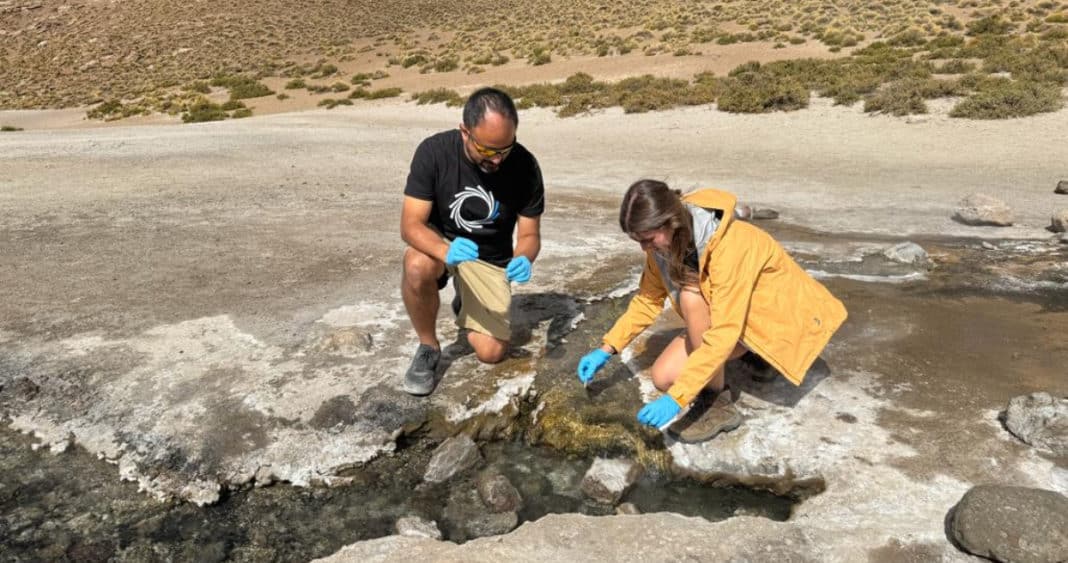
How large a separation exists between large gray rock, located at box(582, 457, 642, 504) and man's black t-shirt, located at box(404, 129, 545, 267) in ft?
3.74

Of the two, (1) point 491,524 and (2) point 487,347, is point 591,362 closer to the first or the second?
(2) point 487,347

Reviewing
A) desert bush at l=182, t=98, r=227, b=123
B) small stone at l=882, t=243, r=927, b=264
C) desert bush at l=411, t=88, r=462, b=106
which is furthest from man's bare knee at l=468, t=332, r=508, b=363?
desert bush at l=182, t=98, r=227, b=123

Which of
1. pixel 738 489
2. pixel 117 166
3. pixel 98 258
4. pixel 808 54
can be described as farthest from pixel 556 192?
pixel 808 54

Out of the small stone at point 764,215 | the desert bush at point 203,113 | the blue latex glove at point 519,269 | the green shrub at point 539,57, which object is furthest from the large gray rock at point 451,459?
the green shrub at point 539,57

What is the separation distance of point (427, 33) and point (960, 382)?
36.1m

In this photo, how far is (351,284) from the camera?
15.8 ft

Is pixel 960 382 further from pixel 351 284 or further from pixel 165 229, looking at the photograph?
pixel 165 229

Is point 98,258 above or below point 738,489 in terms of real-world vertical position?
above

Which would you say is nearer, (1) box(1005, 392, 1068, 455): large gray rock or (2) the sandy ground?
(1) box(1005, 392, 1068, 455): large gray rock

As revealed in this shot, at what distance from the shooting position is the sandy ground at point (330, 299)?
2.90m

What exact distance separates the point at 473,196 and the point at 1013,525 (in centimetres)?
233

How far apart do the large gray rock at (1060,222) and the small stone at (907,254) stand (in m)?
1.46

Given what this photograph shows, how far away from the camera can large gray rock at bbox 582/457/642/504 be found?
111 inches

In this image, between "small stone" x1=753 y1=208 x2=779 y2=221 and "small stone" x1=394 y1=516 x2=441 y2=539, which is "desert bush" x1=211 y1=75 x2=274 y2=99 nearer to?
"small stone" x1=753 y1=208 x2=779 y2=221
